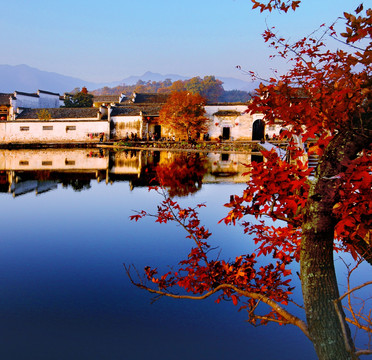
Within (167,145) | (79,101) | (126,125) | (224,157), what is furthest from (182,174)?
(79,101)

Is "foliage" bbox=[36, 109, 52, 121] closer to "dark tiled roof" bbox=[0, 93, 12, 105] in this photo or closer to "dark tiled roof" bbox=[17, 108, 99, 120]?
"dark tiled roof" bbox=[17, 108, 99, 120]

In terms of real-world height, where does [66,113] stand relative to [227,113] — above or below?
below

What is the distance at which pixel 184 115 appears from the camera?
31281mm

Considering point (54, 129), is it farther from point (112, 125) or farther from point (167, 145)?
point (167, 145)

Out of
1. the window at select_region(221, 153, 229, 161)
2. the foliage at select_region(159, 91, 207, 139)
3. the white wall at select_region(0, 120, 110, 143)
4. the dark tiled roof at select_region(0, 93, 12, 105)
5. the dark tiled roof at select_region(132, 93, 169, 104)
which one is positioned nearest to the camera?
the window at select_region(221, 153, 229, 161)

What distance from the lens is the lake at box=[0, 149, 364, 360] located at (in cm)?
484

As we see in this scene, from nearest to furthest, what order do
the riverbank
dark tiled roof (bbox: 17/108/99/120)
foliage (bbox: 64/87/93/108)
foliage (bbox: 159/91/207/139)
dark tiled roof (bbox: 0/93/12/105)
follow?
the riverbank, foliage (bbox: 159/91/207/139), dark tiled roof (bbox: 17/108/99/120), dark tiled roof (bbox: 0/93/12/105), foliage (bbox: 64/87/93/108)

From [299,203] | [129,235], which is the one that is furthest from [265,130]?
[299,203]

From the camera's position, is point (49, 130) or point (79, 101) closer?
point (49, 130)

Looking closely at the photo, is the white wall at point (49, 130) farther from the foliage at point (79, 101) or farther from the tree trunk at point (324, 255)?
the tree trunk at point (324, 255)

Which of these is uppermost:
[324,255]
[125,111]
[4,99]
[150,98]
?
[150,98]

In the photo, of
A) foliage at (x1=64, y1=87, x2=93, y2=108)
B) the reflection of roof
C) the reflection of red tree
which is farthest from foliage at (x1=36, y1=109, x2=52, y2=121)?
the reflection of red tree

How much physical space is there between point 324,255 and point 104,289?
4.87m

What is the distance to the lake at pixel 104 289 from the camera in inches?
191
